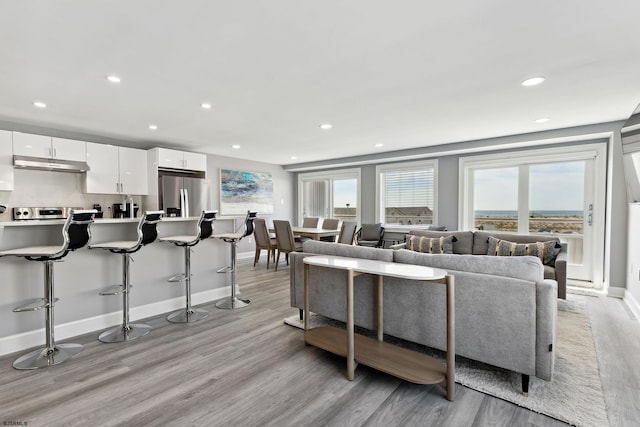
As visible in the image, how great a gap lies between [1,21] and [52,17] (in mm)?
317

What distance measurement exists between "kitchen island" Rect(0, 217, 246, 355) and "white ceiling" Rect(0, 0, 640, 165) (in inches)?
52.4

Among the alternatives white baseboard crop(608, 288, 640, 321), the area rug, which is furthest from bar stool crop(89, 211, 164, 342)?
white baseboard crop(608, 288, 640, 321)

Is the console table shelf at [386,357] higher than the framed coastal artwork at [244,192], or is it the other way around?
the framed coastal artwork at [244,192]

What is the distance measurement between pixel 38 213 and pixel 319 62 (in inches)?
183

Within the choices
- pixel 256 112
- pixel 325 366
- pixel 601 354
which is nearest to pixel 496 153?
pixel 601 354

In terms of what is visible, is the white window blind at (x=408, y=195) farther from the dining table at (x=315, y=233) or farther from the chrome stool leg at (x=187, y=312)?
the chrome stool leg at (x=187, y=312)

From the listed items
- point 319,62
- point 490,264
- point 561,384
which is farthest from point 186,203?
point 561,384

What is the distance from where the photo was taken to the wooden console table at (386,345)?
6.22 ft

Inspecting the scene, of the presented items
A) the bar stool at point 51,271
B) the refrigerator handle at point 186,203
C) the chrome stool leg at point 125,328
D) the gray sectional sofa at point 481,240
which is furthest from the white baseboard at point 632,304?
the refrigerator handle at point 186,203

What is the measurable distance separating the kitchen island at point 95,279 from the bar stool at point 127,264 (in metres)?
0.17

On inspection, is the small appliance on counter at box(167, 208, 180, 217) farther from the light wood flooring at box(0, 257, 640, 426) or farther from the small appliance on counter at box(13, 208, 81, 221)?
the light wood flooring at box(0, 257, 640, 426)

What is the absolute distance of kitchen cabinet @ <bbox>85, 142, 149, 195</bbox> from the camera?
187 inches

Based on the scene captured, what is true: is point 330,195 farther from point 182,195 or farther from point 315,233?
point 182,195

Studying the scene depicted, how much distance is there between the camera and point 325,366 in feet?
7.59
